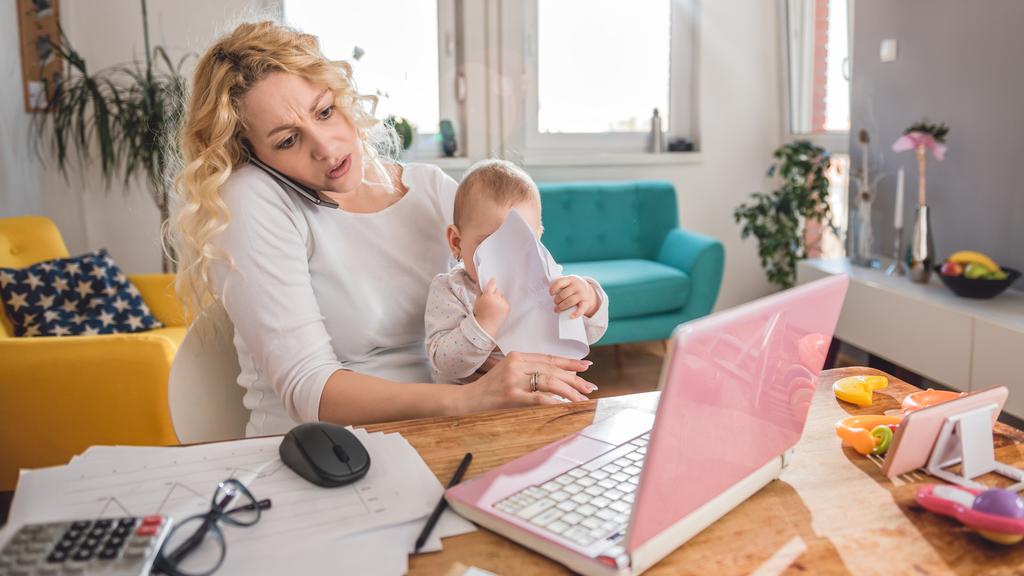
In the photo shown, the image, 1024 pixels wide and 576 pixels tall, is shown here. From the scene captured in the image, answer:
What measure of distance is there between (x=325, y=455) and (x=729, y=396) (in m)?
0.41

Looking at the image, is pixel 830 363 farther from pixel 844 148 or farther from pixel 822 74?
pixel 822 74

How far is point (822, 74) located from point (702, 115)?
26.9 inches

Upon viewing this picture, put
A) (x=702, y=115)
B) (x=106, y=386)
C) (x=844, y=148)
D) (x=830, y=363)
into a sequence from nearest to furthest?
(x=106, y=386) → (x=830, y=363) → (x=844, y=148) → (x=702, y=115)

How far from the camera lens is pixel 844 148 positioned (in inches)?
162

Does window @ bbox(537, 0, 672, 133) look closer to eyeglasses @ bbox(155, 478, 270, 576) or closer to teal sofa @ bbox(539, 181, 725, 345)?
teal sofa @ bbox(539, 181, 725, 345)

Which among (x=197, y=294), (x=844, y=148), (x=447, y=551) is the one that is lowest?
(x=447, y=551)

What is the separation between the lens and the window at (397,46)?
13.5ft

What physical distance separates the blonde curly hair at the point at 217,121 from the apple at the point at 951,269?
2.24 metres

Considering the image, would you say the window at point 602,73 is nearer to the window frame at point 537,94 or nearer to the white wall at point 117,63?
the window frame at point 537,94

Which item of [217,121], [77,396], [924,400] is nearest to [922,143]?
[924,400]

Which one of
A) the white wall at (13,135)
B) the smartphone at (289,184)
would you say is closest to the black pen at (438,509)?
the smartphone at (289,184)

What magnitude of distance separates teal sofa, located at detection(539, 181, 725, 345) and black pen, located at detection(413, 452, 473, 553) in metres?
2.72

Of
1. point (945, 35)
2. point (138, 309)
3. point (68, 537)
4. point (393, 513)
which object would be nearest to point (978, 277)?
point (945, 35)

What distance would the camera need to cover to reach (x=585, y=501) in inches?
27.6
